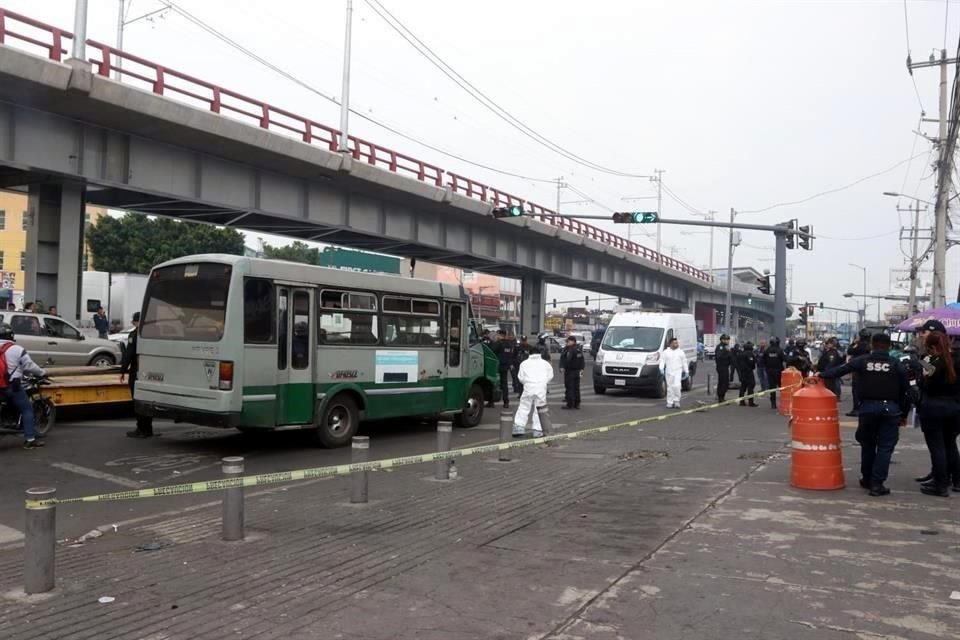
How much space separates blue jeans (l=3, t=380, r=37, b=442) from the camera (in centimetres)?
1040

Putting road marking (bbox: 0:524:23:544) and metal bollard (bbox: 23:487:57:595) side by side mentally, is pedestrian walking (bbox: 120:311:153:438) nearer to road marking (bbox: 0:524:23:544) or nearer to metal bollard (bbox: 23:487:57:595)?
road marking (bbox: 0:524:23:544)

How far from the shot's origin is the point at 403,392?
12.9 meters

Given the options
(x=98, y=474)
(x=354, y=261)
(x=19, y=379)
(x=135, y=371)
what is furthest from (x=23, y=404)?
(x=354, y=261)

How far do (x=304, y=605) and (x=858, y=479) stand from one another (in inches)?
279

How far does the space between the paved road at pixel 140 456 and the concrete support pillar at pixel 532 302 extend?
28.8 metres

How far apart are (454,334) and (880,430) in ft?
25.5

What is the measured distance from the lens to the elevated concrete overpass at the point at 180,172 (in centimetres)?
1748

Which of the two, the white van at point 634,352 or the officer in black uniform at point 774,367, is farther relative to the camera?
the white van at point 634,352

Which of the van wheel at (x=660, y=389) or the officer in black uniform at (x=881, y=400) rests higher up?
the officer in black uniform at (x=881, y=400)

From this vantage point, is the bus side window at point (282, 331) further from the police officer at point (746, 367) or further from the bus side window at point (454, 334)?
the police officer at point (746, 367)

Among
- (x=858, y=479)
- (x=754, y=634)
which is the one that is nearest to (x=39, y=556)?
(x=754, y=634)

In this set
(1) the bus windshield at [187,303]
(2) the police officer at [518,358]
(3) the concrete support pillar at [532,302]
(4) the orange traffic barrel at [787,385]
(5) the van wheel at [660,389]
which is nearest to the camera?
(1) the bus windshield at [187,303]

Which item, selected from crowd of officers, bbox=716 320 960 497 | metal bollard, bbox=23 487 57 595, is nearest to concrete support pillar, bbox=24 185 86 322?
metal bollard, bbox=23 487 57 595

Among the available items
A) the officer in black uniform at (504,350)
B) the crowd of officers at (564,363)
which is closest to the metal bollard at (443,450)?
the crowd of officers at (564,363)
